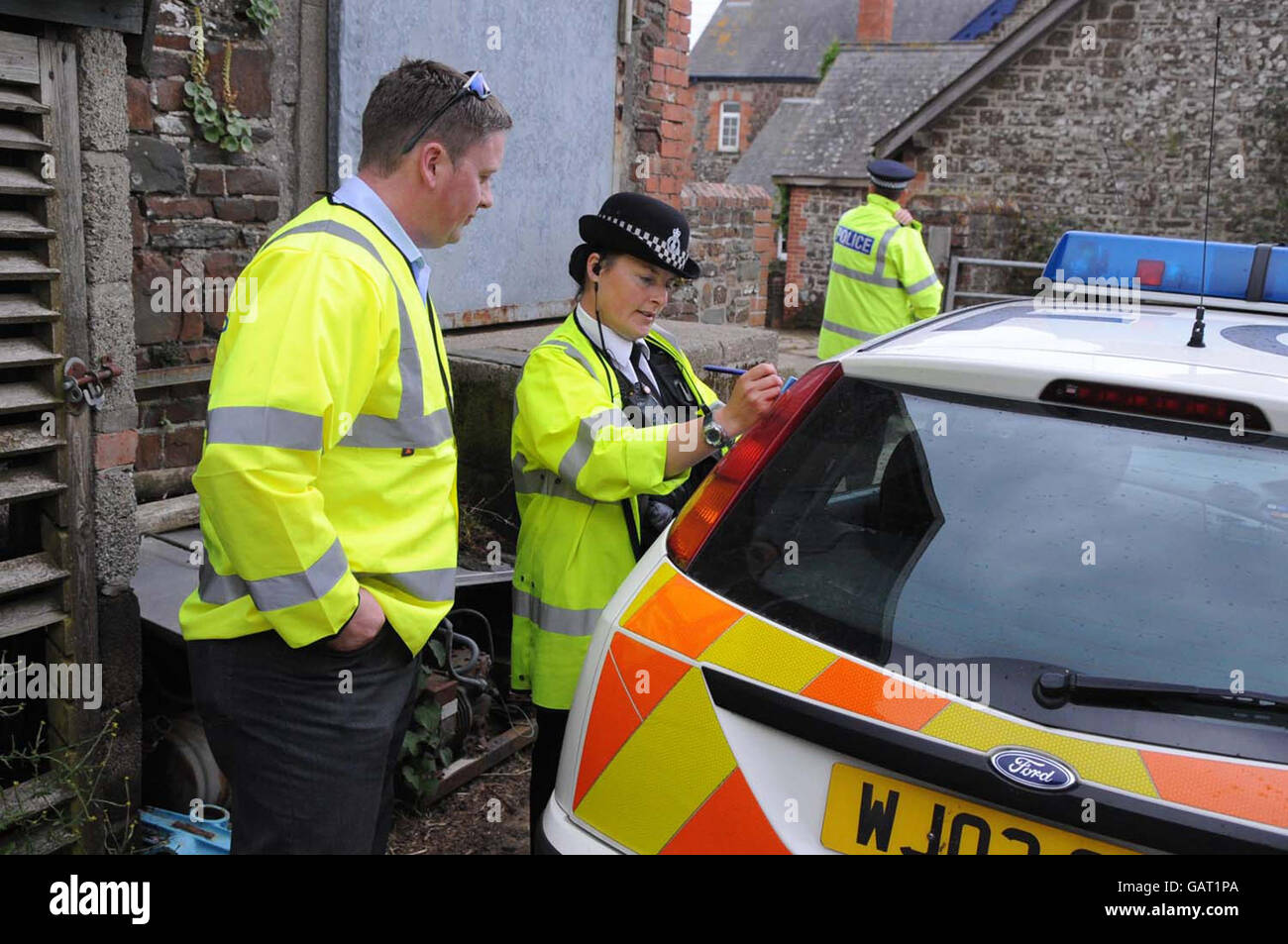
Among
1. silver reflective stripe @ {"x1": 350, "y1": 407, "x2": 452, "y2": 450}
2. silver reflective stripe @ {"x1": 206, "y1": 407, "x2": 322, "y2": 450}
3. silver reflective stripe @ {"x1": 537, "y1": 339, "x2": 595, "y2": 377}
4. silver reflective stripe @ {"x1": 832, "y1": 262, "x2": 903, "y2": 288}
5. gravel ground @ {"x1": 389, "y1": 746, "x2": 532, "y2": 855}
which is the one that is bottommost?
gravel ground @ {"x1": 389, "y1": 746, "x2": 532, "y2": 855}

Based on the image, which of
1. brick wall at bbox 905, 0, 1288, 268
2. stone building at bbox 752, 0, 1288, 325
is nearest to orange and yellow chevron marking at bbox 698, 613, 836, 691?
stone building at bbox 752, 0, 1288, 325

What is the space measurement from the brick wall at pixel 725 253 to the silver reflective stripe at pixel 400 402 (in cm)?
553

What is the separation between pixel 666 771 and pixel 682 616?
10.7 inches

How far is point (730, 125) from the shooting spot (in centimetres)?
3931

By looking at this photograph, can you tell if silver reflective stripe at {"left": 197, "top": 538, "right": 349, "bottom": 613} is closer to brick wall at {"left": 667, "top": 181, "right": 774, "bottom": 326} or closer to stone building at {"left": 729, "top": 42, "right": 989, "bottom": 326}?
brick wall at {"left": 667, "top": 181, "right": 774, "bottom": 326}

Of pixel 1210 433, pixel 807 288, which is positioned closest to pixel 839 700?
Answer: pixel 1210 433

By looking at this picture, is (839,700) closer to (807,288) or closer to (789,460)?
(789,460)

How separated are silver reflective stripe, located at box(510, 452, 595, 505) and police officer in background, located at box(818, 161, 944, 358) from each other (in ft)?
15.2

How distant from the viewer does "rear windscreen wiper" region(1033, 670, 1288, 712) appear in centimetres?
168

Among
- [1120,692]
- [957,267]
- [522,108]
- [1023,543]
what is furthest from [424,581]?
[957,267]

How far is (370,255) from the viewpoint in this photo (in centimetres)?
206

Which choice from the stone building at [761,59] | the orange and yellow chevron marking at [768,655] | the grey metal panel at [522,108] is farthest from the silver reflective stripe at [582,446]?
the stone building at [761,59]

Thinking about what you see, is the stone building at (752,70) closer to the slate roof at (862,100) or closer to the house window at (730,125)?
the house window at (730,125)

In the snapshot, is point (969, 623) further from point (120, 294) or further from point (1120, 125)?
point (1120, 125)
